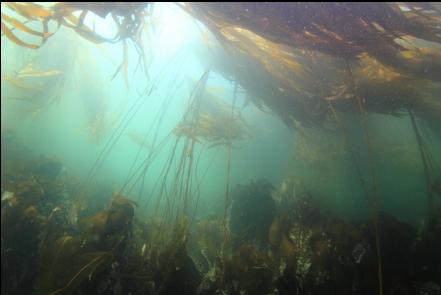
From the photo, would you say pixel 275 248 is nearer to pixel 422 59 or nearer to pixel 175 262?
pixel 175 262

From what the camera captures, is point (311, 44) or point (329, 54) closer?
point (311, 44)

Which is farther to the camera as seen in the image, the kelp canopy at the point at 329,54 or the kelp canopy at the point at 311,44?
the kelp canopy at the point at 329,54

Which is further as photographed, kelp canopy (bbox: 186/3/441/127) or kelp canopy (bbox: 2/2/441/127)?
kelp canopy (bbox: 186/3/441/127)

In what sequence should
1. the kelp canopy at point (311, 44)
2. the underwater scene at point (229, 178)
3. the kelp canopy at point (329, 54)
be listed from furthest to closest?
1. the kelp canopy at point (329, 54)
2. the kelp canopy at point (311, 44)
3. the underwater scene at point (229, 178)

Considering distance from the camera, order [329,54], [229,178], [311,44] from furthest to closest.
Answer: [229,178] → [329,54] → [311,44]

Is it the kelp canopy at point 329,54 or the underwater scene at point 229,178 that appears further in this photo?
the kelp canopy at point 329,54

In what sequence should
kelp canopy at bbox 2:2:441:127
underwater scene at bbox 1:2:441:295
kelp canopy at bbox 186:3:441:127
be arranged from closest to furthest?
underwater scene at bbox 1:2:441:295 → kelp canopy at bbox 2:2:441:127 → kelp canopy at bbox 186:3:441:127

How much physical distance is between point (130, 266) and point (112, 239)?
284 mm

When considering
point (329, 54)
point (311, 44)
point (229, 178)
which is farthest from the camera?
point (229, 178)

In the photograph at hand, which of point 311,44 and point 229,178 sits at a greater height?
point 311,44

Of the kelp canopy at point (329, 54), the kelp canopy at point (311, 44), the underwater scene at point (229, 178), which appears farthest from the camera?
the kelp canopy at point (329, 54)

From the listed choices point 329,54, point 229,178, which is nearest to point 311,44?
point 329,54

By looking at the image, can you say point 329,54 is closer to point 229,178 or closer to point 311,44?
point 311,44

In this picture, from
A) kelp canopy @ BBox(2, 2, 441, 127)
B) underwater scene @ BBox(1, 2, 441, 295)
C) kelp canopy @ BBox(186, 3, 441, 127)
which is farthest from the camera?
kelp canopy @ BBox(186, 3, 441, 127)
